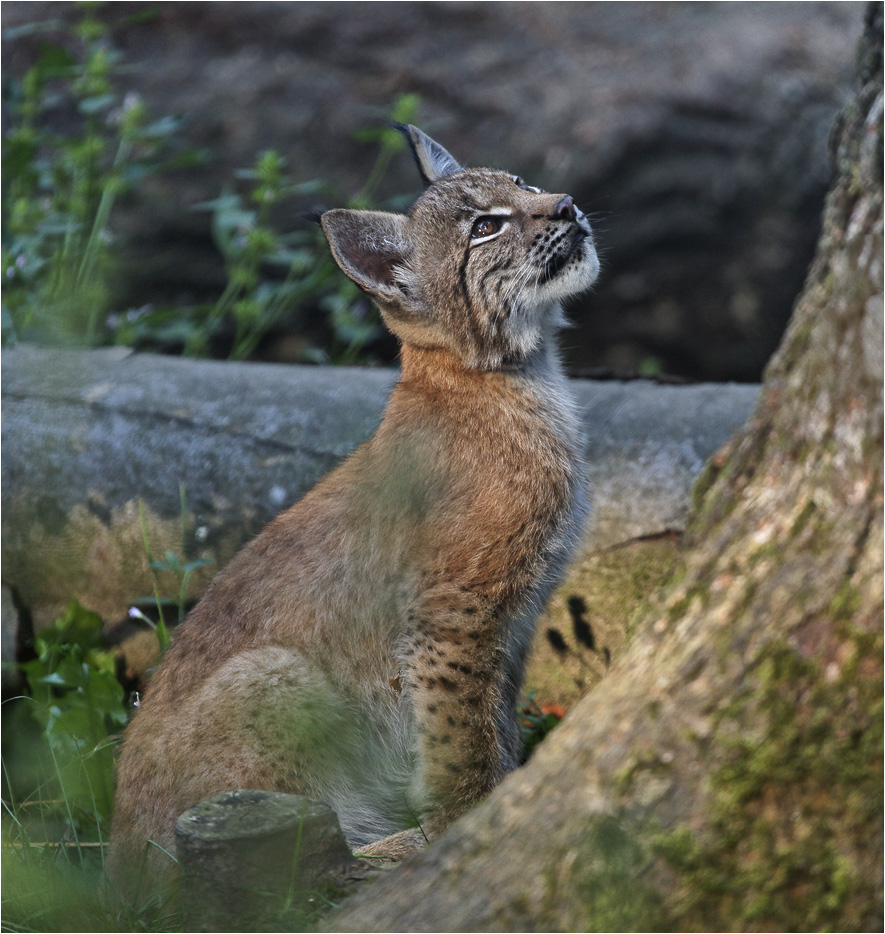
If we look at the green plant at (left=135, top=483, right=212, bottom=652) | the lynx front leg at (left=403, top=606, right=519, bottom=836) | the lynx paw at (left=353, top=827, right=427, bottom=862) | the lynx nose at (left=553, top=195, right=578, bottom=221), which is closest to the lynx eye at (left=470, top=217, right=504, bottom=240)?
the lynx nose at (left=553, top=195, right=578, bottom=221)

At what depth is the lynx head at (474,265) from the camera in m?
4.55

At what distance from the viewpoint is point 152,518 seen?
18.2 ft

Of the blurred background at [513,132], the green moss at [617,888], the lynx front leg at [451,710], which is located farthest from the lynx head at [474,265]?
the blurred background at [513,132]

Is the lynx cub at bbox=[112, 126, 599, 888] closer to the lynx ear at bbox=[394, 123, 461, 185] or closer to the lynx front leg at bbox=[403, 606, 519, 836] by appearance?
the lynx front leg at bbox=[403, 606, 519, 836]

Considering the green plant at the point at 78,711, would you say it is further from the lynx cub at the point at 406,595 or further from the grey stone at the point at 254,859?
the grey stone at the point at 254,859

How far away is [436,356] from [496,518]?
35.5 inches

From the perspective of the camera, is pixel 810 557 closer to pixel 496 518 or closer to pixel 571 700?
pixel 496 518

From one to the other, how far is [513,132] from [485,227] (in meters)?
4.44

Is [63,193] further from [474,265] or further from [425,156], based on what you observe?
[474,265]

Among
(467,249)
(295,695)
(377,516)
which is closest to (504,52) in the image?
(467,249)

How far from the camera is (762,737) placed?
220 centimetres

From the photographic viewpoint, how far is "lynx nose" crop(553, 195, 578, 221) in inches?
180

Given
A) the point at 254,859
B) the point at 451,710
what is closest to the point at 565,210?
the point at 451,710

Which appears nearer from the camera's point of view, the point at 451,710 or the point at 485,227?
the point at 451,710
